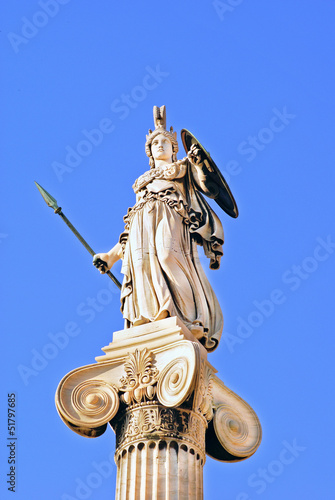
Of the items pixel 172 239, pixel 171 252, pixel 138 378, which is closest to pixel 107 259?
pixel 172 239

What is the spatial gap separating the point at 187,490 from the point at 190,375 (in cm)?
199

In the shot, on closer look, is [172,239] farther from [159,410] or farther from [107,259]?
[159,410]

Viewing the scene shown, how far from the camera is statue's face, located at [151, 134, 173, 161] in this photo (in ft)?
76.9

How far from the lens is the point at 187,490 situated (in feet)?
59.5

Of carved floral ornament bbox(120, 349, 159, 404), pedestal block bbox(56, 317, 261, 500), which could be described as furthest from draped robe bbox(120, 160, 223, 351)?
carved floral ornament bbox(120, 349, 159, 404)

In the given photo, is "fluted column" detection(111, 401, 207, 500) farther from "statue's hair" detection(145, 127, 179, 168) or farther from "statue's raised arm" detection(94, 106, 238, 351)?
"statue's hair" detection(145, 127, 179, 168)

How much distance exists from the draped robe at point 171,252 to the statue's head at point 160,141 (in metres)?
0.54

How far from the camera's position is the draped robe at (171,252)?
68.0 feet

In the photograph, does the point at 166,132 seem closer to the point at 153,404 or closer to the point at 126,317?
the point at 126,317

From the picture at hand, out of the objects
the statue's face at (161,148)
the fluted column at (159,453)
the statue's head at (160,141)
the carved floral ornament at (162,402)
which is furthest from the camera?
the statue's head at (160,141)

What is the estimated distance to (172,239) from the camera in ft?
70.5

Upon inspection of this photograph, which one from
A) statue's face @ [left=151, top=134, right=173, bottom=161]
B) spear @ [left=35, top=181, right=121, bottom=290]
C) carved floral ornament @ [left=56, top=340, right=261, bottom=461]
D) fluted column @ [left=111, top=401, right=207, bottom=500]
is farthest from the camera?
statue's face @ [left=151, top=134, right=173, bottom=161]

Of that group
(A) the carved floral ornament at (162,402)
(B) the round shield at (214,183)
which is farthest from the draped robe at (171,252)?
(A) the carved floral ornament at (162,402)

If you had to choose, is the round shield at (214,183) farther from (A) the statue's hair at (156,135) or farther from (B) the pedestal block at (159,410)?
(B) the pedestal block at (159,410)
